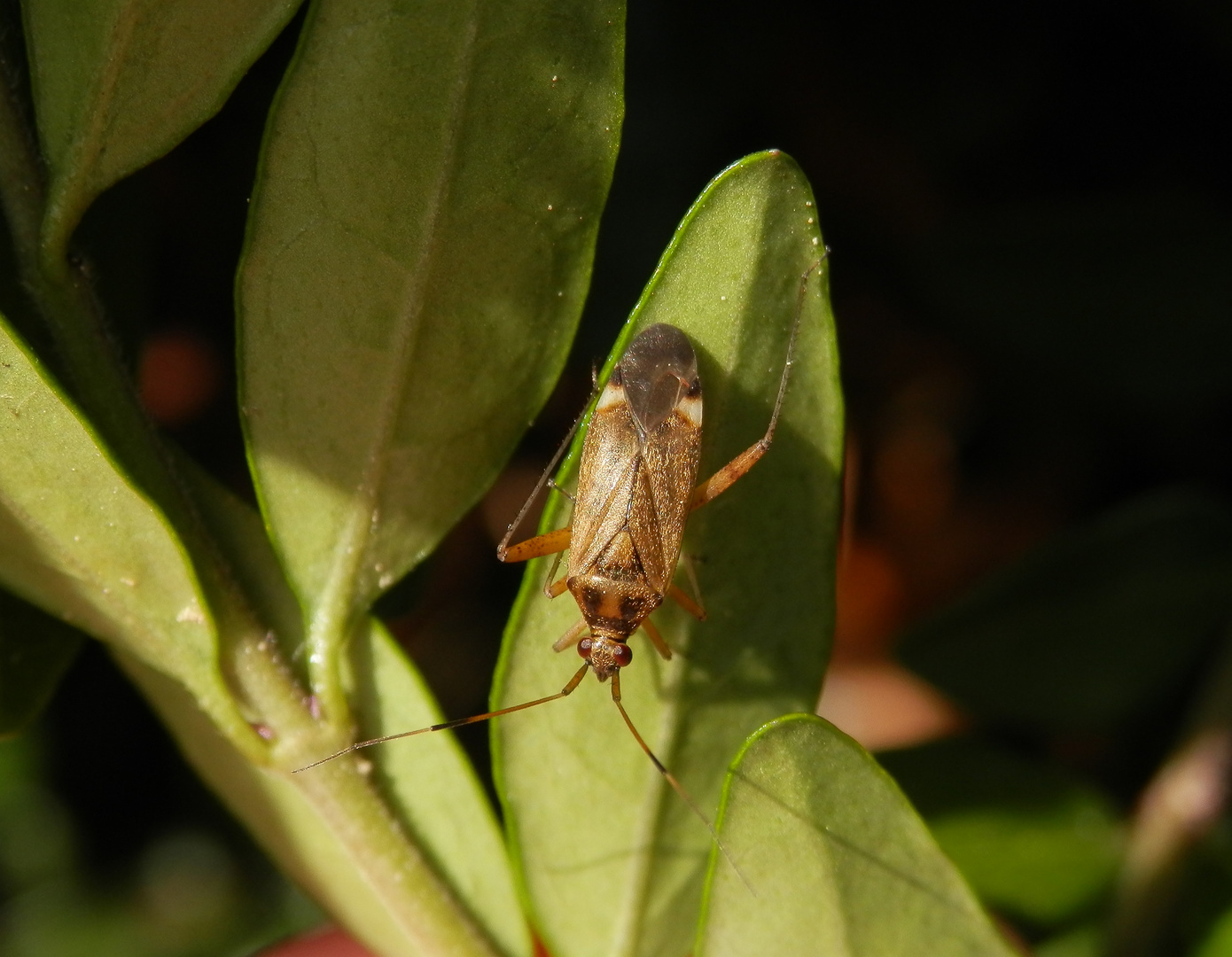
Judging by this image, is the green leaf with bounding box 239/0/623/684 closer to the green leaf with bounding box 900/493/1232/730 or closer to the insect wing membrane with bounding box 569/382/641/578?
the insect wing membrane with bounding box 569/382/641/578

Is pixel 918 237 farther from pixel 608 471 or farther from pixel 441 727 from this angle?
pixel 441 727

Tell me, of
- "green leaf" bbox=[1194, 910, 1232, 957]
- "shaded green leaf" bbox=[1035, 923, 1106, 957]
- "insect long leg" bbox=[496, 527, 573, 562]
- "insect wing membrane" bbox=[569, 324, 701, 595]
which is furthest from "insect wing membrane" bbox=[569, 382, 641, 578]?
"green leaf" bbox=[1194, 910, 1232, 957]

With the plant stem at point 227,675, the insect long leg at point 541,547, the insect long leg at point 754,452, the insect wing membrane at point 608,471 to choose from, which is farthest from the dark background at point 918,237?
the insect long leg at point 754,452

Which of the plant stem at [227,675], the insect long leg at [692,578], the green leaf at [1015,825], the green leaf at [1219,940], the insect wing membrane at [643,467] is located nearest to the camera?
the plant stem at [227,675]

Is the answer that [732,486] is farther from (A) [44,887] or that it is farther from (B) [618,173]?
(A) [44,887]

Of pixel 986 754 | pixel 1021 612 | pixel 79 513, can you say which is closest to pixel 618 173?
pixel 1021 612

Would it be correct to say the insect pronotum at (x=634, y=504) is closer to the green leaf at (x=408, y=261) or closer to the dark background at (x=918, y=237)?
the green leaf at (x=408, y=261)
